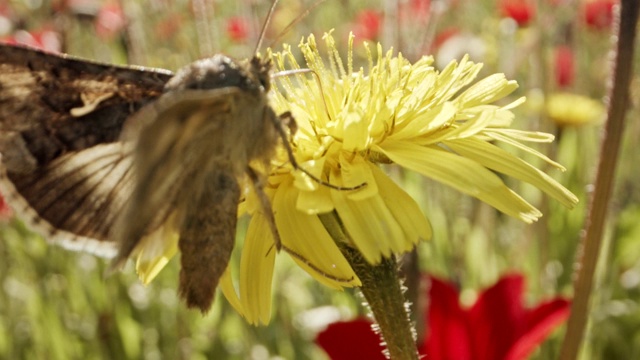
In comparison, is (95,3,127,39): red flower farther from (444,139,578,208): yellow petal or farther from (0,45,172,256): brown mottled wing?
(444,139,578,208): yellow petal

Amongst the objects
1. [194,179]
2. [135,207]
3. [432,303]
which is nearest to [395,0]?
[432,303]

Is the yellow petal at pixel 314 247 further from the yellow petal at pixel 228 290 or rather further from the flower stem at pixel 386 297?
the yellow petal at pixel 228 290

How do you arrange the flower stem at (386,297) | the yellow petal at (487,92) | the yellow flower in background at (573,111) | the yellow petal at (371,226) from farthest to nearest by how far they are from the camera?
the yellow flower in background at (573,111)
the yellow petal at (487,92)
the flower stem at (386,297)
the yellow petal at (371,226)

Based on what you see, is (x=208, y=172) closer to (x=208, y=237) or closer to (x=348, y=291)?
(x=208, y=237)

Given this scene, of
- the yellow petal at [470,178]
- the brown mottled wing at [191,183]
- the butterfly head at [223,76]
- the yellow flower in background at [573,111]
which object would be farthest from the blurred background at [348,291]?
the yellow petal at [470,178]

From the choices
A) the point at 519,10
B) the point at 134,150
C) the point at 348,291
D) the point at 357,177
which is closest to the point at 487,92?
the point at 357,177

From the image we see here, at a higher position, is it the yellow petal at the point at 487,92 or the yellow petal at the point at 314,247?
the yellow petal at the point at 487,92

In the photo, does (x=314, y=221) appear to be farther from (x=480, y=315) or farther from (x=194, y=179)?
(x=480, y=315)
